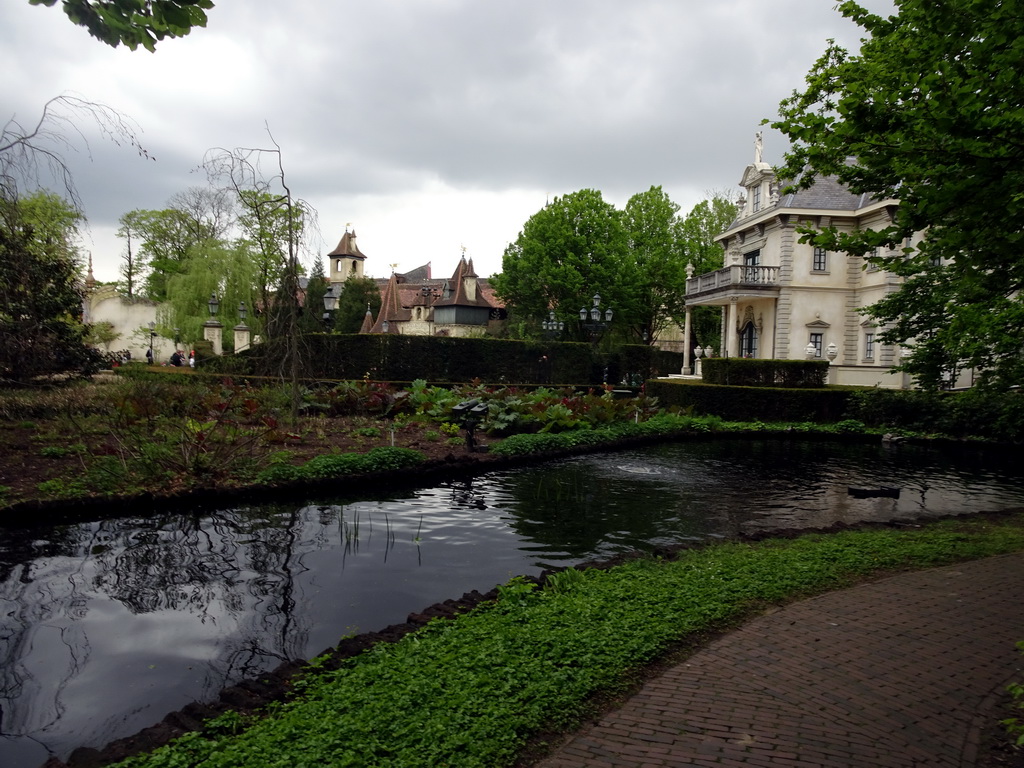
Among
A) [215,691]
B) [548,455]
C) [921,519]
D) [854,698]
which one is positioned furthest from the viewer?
[548,455]

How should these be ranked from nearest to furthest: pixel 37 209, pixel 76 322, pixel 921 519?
pixel 921 519 → pixel 37 209 → pixel 76 322

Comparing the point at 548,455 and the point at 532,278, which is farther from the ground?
the point at 532,278

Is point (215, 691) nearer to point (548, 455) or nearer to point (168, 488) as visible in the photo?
point (168, 488)

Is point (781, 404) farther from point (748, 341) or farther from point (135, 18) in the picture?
point (135, 18)

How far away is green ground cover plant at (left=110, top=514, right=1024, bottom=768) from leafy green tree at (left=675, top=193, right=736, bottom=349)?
1641 inches

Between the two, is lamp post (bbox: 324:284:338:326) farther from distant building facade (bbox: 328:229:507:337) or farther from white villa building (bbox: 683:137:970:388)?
distant building facade (bbox: 328:229:507:337)

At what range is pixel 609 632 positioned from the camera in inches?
217

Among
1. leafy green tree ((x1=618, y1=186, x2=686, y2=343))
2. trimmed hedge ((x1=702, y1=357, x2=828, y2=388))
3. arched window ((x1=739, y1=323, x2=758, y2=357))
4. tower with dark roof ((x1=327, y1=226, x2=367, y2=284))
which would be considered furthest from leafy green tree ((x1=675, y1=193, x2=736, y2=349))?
tower with dark roof ((x1=327, y1=226, x2=367, y2=284))

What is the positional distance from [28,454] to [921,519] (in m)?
14.5

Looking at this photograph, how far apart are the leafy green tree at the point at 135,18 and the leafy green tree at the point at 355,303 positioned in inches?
2449

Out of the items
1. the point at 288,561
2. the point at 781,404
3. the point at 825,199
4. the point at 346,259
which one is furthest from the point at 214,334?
the point at 346,259

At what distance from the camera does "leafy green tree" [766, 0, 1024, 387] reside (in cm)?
494

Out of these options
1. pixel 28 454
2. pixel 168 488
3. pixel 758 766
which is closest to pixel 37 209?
pixel 28 454

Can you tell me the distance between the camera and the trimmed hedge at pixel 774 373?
26.8 m
